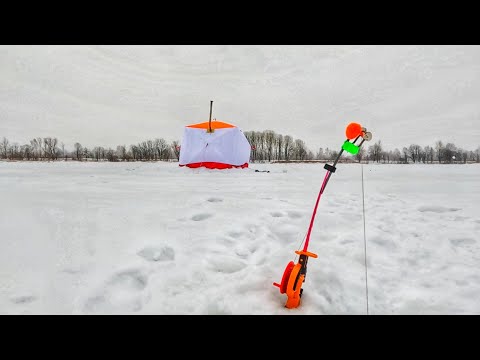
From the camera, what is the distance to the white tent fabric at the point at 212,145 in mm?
11547

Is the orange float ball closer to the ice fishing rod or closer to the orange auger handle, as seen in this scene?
the ice fishing rod

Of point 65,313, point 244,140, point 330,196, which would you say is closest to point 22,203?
point 65,313

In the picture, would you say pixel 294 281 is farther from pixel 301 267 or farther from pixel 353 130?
pixel 353 130

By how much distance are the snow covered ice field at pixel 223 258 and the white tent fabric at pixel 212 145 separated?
7379 mm

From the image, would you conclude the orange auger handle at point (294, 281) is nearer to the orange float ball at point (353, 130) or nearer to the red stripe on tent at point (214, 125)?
the orange float ball at point (353, 130)

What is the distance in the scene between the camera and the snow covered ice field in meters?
1.80

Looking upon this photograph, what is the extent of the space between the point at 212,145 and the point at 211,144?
6 centimetres

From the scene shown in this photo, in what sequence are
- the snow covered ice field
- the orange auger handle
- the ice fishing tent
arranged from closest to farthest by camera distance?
the orange auger handle
the snow covered ice field
the ice fishing tent

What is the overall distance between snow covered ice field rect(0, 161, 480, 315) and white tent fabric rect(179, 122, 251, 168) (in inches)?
291

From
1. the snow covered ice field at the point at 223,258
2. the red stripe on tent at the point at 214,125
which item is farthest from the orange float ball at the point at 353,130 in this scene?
the red stripe on tent at the point at 214,125

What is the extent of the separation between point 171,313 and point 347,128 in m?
1.69

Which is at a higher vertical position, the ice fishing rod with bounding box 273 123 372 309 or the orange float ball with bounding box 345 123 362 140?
the orange float ball with bounding box 345 123 362 140

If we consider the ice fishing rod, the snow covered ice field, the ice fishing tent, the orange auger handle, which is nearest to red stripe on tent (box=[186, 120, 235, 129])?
the ice fishing tent

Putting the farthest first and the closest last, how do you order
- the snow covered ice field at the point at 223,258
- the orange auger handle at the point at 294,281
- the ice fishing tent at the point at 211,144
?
1. the ice fishing tent at the point at 211,144
2. the snow covered ice field at the point at 223,258
3. the orange auger handle at the point at 294,281
